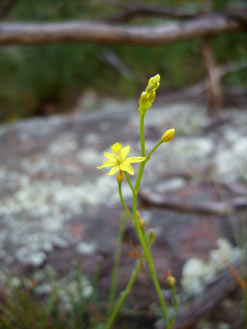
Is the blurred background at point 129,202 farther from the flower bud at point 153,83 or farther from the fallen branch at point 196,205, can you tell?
the flower bud at point 153,83

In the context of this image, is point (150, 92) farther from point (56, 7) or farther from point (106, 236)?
point (56, 7)

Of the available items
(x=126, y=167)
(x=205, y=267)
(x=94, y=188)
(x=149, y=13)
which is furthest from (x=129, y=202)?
(x=149, y=13)

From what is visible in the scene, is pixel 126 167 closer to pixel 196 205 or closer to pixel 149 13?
pixel 196 205

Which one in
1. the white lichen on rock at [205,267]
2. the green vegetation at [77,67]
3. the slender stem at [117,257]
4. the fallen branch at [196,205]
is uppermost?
the green vegetation at [77,67]

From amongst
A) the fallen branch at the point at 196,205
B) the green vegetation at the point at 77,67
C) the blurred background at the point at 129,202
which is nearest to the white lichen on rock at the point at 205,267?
the blurred background at the point at 129,202

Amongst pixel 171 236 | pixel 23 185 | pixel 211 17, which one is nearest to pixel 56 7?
pixel 211 17

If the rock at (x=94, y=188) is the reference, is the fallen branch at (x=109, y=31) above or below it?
above
